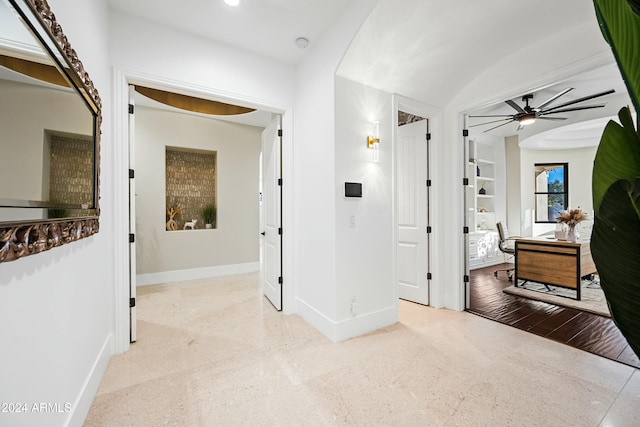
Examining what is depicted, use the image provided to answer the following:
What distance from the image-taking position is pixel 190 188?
5.16m

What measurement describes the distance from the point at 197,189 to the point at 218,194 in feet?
1.82

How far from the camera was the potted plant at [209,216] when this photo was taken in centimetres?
507

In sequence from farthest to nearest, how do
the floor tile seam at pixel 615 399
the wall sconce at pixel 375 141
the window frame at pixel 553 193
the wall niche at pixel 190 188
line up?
the window frame at pixel 553 193 < the wall niche at pixel 190 188 < the wall sconce at pixel 375 141 < the floor tile seam at pixel 615 399

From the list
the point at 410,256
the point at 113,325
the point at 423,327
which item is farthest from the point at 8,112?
the point at 410,256

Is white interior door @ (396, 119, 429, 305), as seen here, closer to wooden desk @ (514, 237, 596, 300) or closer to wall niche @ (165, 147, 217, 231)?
wooden desk @ (514, 237, 596, 300)

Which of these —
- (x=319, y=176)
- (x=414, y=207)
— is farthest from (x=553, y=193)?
(x=319, y=176)

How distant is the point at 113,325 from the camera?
2246 millimetres

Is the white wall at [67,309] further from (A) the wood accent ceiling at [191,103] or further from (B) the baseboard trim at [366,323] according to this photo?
(A) the wood accent ceiling at [191,103]

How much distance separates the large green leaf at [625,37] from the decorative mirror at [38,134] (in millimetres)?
1571

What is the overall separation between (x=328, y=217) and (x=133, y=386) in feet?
6.32

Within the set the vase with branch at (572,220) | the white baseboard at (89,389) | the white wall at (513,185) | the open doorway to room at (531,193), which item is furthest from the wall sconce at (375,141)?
the white wall at (513,185)

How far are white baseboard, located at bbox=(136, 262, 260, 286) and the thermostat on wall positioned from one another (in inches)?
133

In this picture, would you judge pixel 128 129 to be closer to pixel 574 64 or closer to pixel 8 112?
pixel 8 112

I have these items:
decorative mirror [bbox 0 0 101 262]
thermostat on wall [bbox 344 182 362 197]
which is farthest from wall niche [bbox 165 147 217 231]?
decorative mirror [bbox 0 0 101 262]
